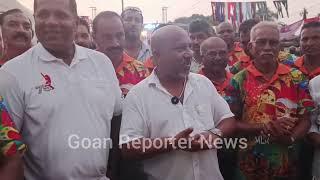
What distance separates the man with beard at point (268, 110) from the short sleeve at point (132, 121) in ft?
3.10

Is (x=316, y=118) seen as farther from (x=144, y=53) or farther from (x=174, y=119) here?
(x=144, y=53)

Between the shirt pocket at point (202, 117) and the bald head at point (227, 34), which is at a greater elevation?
the bald head at point (227, 34)

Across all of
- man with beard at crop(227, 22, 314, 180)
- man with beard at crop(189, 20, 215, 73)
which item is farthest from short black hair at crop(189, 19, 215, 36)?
man with beard at crop(227, 22, 314, 180)

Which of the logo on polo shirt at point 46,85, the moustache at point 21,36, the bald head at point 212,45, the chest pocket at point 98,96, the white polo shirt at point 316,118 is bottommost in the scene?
the white polo shirt at point 316,118

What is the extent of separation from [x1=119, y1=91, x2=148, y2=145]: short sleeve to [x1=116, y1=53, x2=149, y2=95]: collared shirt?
95 cm

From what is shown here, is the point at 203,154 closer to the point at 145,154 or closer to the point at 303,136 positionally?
the point at 145,154

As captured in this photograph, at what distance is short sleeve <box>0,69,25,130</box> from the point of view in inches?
88.9

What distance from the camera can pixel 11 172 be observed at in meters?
1.87

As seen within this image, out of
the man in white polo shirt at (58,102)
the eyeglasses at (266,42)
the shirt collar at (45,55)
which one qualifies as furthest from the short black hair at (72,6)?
the eyeglasses at (266,42)

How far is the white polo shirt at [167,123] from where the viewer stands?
9.00 ft

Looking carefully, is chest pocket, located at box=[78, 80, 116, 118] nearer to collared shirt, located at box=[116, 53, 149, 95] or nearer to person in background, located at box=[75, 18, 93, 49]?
collared shirt, located at box=[116, 53, 149, 95]

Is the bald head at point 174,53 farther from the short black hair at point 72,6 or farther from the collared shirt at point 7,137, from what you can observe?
the collared shirt at point 7,137

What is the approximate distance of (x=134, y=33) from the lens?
200 inches

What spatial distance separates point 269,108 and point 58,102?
70.4 inches
